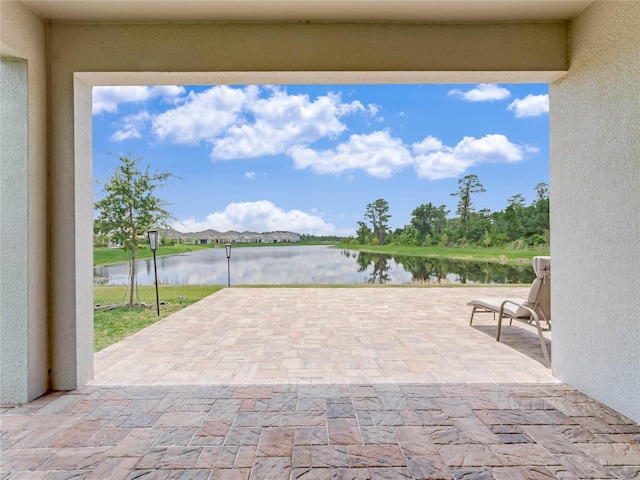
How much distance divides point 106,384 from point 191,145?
19996mm

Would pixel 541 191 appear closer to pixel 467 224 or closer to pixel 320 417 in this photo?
pixel 467 224

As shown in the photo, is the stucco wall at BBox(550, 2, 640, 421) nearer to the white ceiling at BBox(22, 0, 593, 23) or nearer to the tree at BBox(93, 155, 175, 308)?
the white ceiling at BBox(22, 0, 593, 23)

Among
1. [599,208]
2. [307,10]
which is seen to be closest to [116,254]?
[307,10]

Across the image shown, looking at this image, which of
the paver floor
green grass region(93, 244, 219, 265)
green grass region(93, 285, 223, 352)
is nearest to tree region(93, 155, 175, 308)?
green grass region(93, 244, 219, 265)

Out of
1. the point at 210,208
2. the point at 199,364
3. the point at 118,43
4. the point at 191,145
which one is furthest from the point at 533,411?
the point at 191,145

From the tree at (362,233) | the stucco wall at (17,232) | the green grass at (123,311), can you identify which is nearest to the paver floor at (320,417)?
the stucco wall at (17,232)

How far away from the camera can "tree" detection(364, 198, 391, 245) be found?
16547mm

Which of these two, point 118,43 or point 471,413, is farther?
point 118,43

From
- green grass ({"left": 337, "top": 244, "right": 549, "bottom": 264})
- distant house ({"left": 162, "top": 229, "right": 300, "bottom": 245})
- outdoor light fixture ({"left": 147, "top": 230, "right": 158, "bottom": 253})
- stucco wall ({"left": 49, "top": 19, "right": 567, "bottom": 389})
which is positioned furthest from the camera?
distant house ({"left": 162, "top": 229, "right": 300, "bottom": 245})

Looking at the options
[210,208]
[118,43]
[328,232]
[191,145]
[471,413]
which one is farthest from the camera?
[191,145]

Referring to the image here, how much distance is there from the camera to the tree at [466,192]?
16141 mm

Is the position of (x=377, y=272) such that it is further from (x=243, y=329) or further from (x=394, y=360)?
(x=394, y=360)

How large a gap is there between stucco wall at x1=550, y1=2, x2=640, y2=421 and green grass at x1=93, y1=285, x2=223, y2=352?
4.88 meters

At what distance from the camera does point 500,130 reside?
1975 cm
